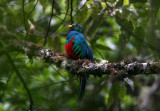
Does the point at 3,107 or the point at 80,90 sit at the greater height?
the point at 80,90

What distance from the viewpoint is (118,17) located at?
263cm

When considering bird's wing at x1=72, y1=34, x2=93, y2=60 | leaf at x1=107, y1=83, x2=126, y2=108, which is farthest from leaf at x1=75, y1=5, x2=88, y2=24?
leaf at x1=107, y1=83, x2=126, y2=108

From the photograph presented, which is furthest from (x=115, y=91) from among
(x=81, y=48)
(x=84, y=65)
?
(x=81, y=48)

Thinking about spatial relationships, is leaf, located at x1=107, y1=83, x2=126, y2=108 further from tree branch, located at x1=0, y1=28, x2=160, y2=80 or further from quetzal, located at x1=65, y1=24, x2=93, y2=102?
quetzal, located at x1=65, y1=24, x2=93, y2=102

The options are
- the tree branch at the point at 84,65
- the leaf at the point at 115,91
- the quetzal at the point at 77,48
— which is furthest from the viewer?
the quetzal at the point at 77,48

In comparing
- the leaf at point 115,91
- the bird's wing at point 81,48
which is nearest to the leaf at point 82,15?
the bird's wing at point 81,48

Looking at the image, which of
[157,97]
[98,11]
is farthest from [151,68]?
[157,97]

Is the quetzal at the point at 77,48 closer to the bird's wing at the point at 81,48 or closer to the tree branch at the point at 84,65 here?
the bird's wing at the point at 81,48

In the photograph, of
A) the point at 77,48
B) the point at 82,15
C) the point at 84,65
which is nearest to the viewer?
the point at 84,65

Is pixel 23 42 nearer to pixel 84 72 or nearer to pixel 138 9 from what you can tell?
pixel 84 72

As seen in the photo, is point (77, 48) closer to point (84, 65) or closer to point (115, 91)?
point (84, 65)

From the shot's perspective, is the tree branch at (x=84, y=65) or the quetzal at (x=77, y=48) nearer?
the tree branch at (x=84, y=65)

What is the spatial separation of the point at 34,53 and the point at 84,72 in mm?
632

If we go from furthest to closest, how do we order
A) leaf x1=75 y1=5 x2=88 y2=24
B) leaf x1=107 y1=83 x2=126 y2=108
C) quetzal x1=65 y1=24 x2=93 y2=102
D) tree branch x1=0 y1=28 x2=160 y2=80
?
1. quetzal x1=65 y1=24 x2=93 y2=102
2. leaf x1=75 y1=5 x2=88 y2=24
3. leaf x1=107 y1=83 x2=126 y2=108
4. tree branch x1=0 y1=28 x2=160 y2=80
